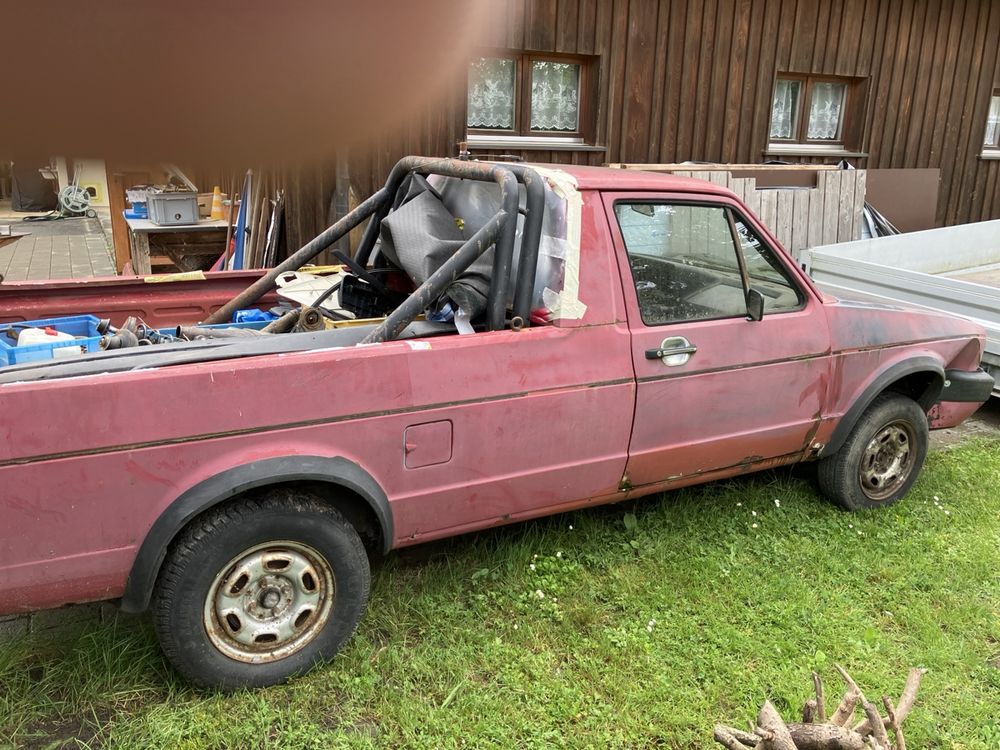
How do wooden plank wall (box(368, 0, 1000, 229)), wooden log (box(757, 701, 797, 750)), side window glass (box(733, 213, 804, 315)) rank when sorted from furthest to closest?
wooden plank wall (box(368, 0, 1000, 229)) → side window glass (box(733, 213, 804, 315)) → wooden log (box(757, 701, 797, 750))

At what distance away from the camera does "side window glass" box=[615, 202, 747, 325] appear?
12.2 ft

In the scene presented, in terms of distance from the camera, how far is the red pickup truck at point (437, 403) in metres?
2.64

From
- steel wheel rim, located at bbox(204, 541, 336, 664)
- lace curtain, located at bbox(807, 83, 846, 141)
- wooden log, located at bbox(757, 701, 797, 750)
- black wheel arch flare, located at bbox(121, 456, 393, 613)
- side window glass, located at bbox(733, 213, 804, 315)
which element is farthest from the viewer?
lace curtain, located at bbox(807, 83, 846, 141)

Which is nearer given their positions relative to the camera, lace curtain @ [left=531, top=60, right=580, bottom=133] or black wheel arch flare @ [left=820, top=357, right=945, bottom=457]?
black wheel arch flare @ [left=820, top=357, right=945, bottom=457]

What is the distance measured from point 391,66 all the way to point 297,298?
406 centimetres

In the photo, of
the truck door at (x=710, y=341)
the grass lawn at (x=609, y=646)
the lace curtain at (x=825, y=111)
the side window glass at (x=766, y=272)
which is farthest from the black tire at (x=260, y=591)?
the lace curtain at (x=825, y=111)

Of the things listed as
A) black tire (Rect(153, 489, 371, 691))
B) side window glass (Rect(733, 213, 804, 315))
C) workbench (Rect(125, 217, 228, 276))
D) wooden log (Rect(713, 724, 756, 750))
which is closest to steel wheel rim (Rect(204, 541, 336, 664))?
black tire (Rect(153, 489, 371, 691))

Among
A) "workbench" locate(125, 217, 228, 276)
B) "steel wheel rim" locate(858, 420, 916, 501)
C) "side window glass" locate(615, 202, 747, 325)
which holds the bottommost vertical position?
"steel wheel rim" locate(858, 420, 916, 501)

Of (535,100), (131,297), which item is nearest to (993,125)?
(535,100)

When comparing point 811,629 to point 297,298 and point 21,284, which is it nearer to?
point 297,298

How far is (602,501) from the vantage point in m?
3.78

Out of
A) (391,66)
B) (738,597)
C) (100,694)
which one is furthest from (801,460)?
(391,66)

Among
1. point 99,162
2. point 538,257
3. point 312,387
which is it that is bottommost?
point 312,387

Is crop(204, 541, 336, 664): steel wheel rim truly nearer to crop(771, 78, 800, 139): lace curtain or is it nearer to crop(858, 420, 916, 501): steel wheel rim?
crop(858, 420, 916, 501): steel wheel rim
